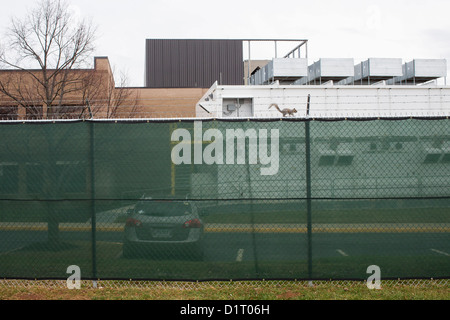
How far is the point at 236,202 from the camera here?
18.2 feet

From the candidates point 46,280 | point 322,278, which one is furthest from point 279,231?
point 46,280

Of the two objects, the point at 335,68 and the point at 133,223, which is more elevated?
the point at 335,68

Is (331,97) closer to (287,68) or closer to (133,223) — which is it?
(287,68)

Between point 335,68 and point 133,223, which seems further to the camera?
point 335,68

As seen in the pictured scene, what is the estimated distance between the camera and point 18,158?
5.93 m

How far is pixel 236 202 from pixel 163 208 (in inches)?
42.1

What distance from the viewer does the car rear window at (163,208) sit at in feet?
18.7

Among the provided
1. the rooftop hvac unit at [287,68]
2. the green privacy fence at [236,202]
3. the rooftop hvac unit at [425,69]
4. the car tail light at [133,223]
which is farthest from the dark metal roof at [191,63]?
the car tail light at [133,223]

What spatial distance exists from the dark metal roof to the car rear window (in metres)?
35.7

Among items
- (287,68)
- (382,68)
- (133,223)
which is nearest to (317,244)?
(133,223)

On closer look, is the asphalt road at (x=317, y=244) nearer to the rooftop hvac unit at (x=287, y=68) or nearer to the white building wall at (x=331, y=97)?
the white building wall at (x=331, y=97)

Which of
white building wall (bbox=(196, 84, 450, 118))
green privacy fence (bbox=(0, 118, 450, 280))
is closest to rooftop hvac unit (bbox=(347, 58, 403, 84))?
white building wall (bbox=(196, 84, 450, 118))

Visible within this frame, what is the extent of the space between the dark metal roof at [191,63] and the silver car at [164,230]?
117ft

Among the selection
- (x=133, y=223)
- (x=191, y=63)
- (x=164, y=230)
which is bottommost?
(x=164, y=230)
